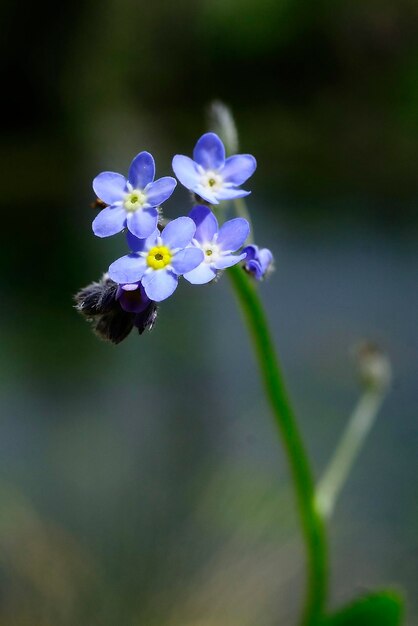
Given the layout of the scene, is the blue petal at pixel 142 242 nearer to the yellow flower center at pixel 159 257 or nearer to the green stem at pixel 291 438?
the yellow flower center at pixel 159 257

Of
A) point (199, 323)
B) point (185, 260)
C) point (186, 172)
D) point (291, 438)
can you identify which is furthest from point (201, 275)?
point (199, 323)

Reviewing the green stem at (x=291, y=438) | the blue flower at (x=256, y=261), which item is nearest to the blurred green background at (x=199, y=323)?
the green stem at (x=291, y=438)

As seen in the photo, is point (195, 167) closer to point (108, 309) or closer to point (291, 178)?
point (108, 309)

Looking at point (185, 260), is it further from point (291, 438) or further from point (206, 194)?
point (291, 438)

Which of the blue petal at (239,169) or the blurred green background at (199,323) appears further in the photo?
the blurred green background at (199,323)

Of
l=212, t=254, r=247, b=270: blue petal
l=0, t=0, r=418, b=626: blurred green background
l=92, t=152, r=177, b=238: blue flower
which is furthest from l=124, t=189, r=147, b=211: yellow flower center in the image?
l=0, t=0, r=418, b=626: blurred green background

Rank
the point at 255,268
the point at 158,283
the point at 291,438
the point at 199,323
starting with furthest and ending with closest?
the point at 199,323, the point at 291,438, the point at 255,268, the point at 158,283

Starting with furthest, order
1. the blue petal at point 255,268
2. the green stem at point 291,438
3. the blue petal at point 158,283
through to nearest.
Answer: the green stem at point 291,438 → the blue petal at point 255,268 → the blue petal at point 158,283

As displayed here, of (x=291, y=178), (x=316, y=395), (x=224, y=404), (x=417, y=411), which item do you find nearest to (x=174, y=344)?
(x=224, y=404)
